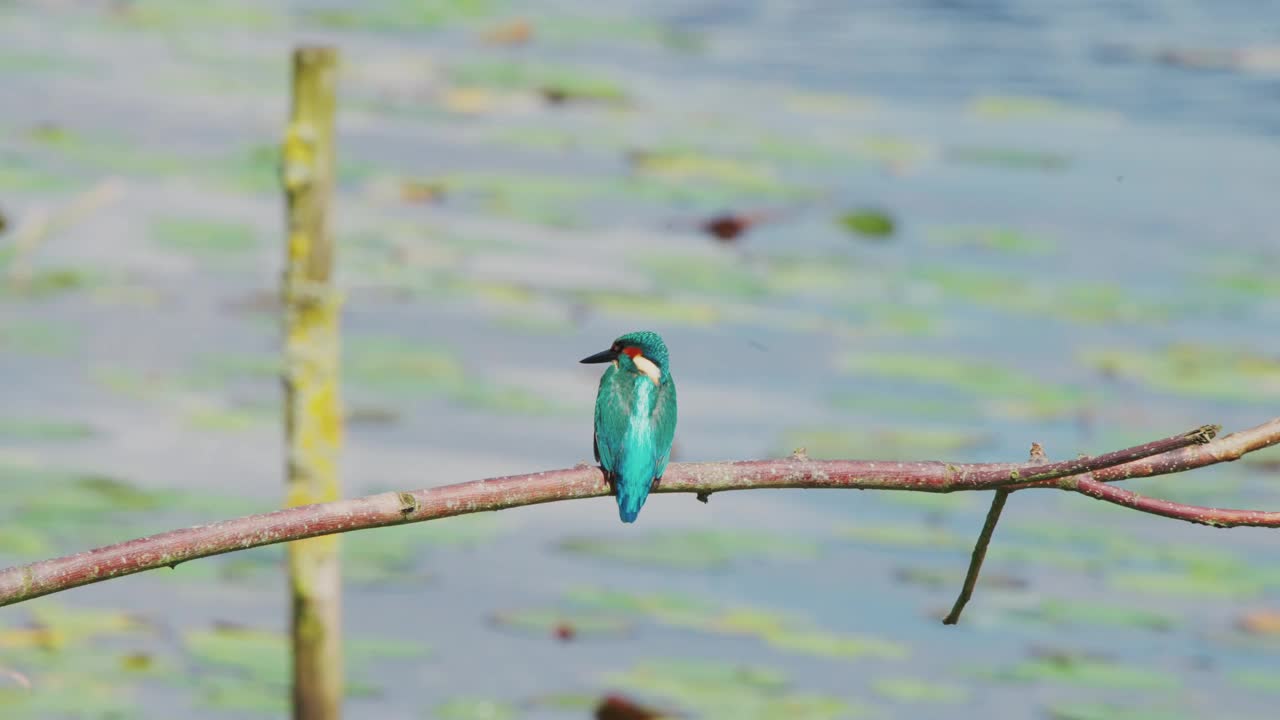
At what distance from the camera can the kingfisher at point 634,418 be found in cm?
258

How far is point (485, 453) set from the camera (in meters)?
6.69

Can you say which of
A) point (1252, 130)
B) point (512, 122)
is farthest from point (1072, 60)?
point (512, 122)

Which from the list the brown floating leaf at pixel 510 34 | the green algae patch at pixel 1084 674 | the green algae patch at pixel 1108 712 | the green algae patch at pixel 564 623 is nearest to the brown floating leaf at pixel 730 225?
the green algae patch at pixel 564 623

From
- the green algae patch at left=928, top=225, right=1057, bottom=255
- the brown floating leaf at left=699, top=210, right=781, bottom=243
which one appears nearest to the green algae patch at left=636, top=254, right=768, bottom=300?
the brown floating leaf at left=699, top=210, right=781, bottom=243

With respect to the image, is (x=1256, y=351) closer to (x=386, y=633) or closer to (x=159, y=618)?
(x=386, y=633)

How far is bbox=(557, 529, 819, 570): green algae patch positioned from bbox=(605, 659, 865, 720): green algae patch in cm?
72

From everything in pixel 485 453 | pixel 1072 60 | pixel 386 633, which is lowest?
pixel 386 633

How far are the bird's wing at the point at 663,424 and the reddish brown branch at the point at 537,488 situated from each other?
58 centimetres

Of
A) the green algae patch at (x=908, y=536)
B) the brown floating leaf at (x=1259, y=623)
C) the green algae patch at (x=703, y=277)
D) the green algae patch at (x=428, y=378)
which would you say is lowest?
the brown floating leaf at (x=1259, y=623)

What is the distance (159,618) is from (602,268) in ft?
12.8

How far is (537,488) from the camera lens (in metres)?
1.93

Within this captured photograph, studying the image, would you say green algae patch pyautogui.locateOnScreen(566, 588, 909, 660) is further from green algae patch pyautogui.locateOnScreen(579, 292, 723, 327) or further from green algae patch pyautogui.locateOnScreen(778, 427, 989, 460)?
green algae patch pyautogui.locateOnScreen(579, 292, 723, 327)

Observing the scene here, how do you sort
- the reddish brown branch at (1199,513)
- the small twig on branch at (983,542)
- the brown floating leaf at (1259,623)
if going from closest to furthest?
the reddish brown branch at (1199,513) → the small twig on branch at (983,542) → the brown floating leaf at (1259,623)

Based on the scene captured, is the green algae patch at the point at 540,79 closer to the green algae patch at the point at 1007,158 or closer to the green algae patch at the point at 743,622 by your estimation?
the green algae patch at the point at 1007,158
